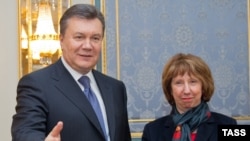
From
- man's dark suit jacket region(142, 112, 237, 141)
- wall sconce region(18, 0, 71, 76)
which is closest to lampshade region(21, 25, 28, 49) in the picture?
wall sconce region(18, 0, 71, 76)

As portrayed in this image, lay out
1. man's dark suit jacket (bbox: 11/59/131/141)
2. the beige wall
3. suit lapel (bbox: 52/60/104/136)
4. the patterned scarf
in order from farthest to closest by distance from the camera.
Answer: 1. the beige wall
2. the patterned scarf
3. suit lapel (bbox: 52/60/104/136)
4. man's dark suit jacket (bbox: 11/59/131/141)

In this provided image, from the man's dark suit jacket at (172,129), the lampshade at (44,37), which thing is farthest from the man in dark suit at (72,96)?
the lampshade at (44,37)

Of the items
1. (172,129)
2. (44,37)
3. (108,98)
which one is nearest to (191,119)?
(172,129)

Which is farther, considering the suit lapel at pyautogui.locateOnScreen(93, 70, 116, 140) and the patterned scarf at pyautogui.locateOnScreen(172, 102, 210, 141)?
the patterned scarf at pyautogui.locateOnScreen(172, 102, 210, 141)

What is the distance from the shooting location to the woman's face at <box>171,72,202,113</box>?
2.03m

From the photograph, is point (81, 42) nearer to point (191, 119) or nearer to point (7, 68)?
point (191, 119)

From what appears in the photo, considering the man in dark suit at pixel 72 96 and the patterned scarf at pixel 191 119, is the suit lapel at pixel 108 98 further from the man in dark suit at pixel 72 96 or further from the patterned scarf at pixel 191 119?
the patterned scarf at pixel 191 119

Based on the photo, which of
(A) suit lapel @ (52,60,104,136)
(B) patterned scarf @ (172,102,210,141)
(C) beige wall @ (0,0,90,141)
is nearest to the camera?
(A) suit lapel @ (52,60,104,136)

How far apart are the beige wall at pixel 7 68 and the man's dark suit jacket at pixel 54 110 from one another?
3.73 ft

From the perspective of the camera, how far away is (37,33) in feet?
9.60

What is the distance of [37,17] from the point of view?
2.94 m

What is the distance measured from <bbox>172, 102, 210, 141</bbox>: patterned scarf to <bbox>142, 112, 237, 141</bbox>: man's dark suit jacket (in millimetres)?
24

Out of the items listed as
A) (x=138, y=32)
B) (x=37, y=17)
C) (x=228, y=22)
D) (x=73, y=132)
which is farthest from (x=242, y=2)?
(x=73, y=132)

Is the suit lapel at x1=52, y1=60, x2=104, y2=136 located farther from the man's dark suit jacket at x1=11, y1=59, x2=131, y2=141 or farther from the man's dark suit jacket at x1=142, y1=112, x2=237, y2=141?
the man's dark suit jacket at x1=142, y1=112, x2=237, y2=141
